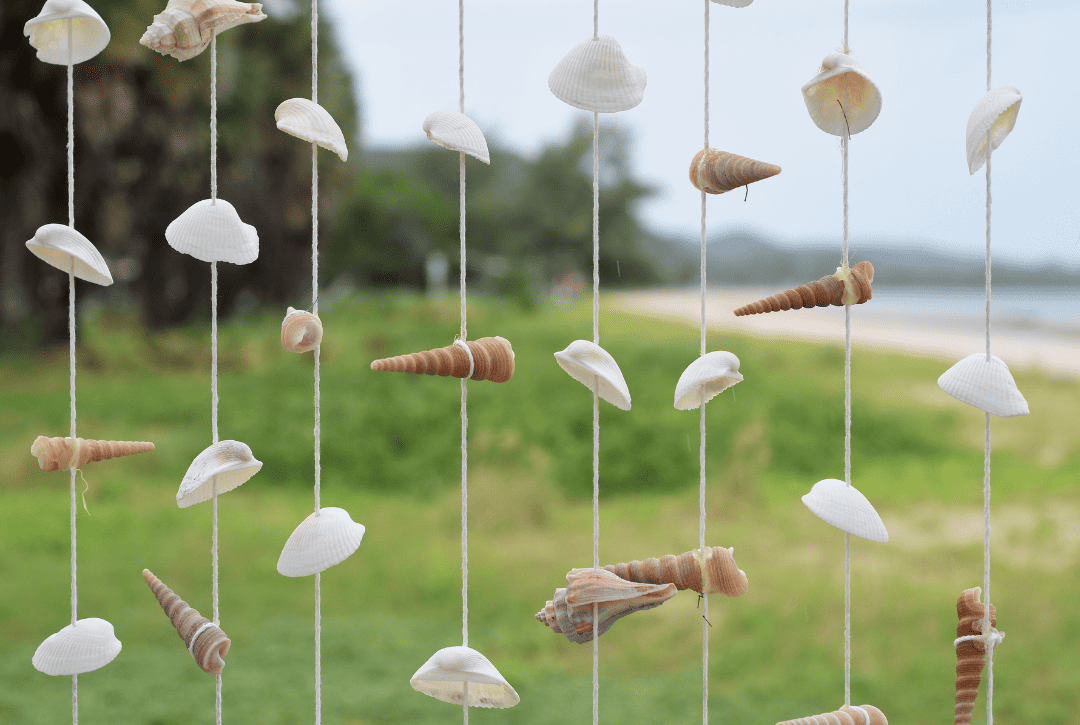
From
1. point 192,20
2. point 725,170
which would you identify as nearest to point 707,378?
point 725,170

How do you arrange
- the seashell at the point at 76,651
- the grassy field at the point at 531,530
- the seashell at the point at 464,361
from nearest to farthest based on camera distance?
1. the seashell at the point at 464,361
2. the seashell at the point at 76,651
3. the grassy field at the point at 531,530

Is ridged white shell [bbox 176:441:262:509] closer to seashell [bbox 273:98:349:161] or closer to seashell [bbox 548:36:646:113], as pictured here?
seashell [bbox 273:98:349:161]

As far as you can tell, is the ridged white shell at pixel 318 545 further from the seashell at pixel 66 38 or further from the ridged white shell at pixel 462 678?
the seashell at pixel 66 38

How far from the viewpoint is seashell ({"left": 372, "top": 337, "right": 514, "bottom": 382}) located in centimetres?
87

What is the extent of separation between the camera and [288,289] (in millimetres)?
10984

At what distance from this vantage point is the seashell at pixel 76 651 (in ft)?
3.18

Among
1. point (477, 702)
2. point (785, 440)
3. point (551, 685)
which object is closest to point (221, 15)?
point (477, 702)

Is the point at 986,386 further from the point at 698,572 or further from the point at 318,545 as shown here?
the point at 318,545

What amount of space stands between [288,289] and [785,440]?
303 inches

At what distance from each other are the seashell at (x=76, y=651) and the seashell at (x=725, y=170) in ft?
2.87

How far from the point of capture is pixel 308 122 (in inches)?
35.6

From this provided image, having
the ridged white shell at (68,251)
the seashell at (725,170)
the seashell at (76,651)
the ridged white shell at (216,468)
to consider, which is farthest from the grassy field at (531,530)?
the seashell at (725,170)

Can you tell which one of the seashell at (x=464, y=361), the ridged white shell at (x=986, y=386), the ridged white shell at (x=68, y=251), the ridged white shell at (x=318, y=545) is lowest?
the ridged white shell at (x=318, y=545)

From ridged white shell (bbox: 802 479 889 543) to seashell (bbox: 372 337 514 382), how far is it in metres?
0.37
